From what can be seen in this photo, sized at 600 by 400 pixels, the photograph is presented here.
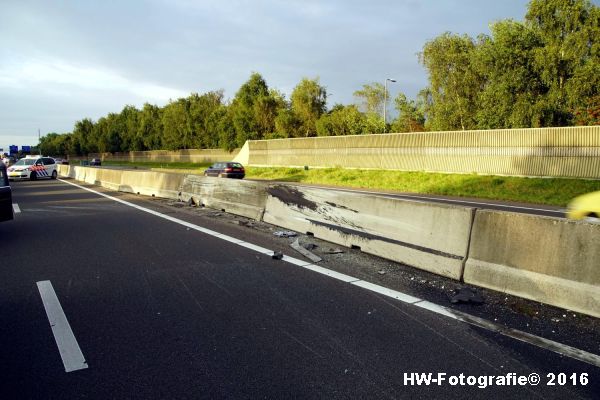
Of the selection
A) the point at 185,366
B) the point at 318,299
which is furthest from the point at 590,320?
the point at 185,366

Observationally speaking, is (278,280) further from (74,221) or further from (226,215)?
(74,221)

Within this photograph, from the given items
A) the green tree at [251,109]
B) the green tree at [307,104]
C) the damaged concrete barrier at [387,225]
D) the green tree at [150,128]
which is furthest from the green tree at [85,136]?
the damaged concrete barrier at [387,225]

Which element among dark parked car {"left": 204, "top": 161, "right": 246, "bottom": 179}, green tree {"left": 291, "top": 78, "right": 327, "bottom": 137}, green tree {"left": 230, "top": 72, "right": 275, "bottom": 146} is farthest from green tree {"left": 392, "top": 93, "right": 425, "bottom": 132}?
dark parked car {"left": 204, "top": 161, "right": 246, "bottom": 179}

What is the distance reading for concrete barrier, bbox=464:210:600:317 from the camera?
3.94 meters

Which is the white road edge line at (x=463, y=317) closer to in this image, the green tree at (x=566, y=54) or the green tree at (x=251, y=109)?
the green tree at (x=566, y=54)

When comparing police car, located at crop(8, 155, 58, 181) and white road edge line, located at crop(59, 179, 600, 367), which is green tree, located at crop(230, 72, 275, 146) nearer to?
police car, located at crop(8, 155, 58, 181)

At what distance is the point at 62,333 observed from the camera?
363 centimetres

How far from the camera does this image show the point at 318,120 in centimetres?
5409

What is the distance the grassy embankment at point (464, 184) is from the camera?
A: 18.9 metres

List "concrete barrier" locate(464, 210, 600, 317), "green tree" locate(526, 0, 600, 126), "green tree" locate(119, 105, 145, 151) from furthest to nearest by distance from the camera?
"green tree" locate(119, 105, 145, 151)
"green tree" locate(526, 0, 600, 126)
"concrete barrier" locate(464, 210, 600, 317)

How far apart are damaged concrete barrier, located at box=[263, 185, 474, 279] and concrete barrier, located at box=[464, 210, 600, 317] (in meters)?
0.24

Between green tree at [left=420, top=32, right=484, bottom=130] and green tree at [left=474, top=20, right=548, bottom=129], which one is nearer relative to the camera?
green tree at [left=474, top=20, right=548, bottom=129]

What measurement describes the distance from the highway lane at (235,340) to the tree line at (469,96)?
30.6 meters

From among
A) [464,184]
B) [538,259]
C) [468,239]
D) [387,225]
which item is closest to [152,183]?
[387,225]
